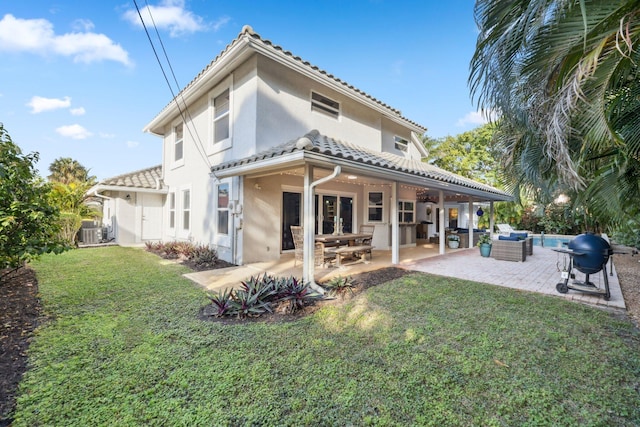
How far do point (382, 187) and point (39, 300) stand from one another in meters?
12.0

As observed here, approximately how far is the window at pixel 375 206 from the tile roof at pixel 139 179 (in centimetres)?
1166

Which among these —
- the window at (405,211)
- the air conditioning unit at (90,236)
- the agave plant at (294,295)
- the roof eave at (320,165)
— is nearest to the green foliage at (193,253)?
the roof eave at (320,165)

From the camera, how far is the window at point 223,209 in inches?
385

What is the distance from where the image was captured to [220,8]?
9578 millimetres

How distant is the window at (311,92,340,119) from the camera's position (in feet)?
34.4

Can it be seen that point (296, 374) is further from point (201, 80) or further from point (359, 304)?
point (201, 80)

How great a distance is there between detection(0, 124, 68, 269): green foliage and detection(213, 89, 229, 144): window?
6098mm

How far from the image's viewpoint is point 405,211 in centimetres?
1468

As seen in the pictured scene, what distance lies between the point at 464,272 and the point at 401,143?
9311 mm

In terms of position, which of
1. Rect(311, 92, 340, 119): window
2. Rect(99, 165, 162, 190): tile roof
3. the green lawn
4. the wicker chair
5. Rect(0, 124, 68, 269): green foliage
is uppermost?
Rect(311, 92, 340, 119): window

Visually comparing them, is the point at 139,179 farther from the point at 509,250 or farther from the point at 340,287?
the point at 509,250

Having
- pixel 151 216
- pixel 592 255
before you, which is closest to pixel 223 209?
pixel 151 216

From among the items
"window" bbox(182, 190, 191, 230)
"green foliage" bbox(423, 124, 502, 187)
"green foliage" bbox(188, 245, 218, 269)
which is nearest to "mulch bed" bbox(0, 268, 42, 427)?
"green foliage" bbox(188, 245, 218, 269)

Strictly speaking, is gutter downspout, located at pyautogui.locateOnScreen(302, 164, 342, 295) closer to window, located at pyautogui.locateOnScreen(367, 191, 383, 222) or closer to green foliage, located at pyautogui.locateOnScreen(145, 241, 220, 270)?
green foliage, located at pyautogui.locateOnScreen(145, 241, 220, 270)
